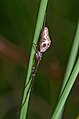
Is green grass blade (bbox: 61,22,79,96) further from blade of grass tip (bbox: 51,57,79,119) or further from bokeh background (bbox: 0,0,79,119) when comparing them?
bokeh background (bbox: 0,0,79,119)

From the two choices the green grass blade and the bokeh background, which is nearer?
the green grass blade

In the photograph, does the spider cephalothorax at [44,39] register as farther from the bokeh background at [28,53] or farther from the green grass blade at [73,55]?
the bokeh background at [28,53]

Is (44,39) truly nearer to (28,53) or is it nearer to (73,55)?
(73,55)

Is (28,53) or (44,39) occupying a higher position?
(44,39)

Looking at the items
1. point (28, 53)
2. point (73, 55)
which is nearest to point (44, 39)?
point (73, 55)

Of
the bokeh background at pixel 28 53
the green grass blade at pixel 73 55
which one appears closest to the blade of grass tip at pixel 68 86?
the green grass blade at pixel 73 55

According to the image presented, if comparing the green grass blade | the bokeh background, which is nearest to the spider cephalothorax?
the green grass blade

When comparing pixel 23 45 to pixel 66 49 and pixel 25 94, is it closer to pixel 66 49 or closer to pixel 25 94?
pixel 66 49

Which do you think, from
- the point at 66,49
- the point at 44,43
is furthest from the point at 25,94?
the point at 66,49

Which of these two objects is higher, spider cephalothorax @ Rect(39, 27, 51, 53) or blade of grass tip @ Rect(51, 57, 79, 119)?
spider cephalothorax @ Rect(39, 27, 51, 53)
